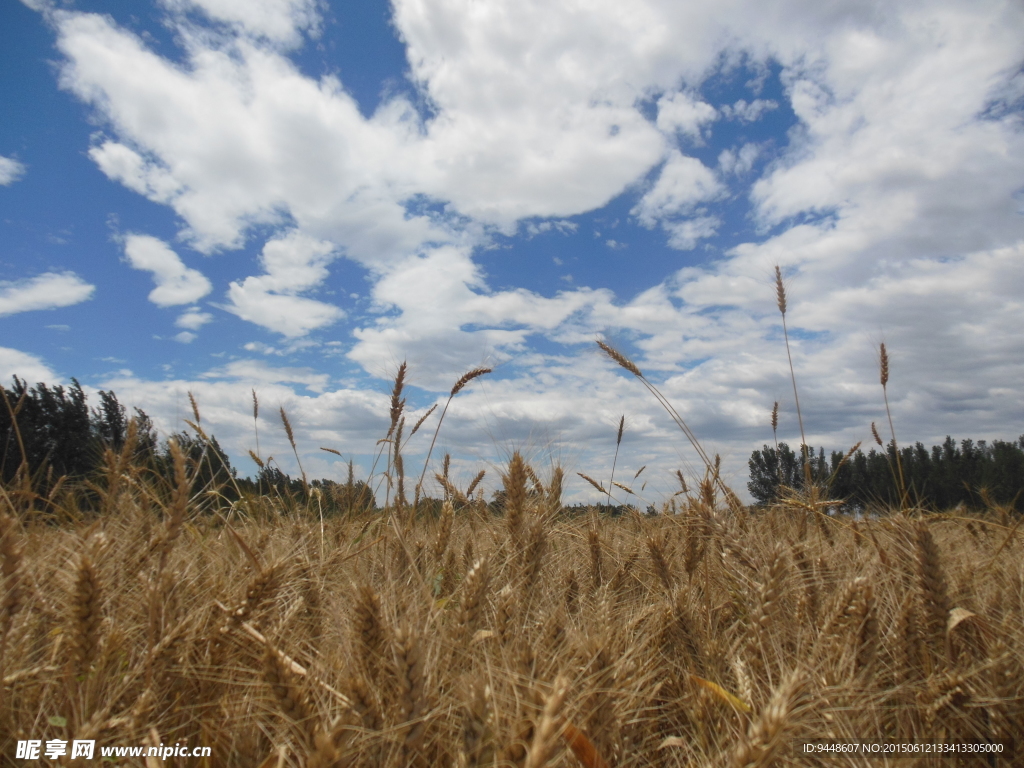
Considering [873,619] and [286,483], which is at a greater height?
[286,483]

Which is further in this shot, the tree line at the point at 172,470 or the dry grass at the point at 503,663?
the tree line at the point at 172,470

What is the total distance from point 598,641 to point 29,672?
6.38ft

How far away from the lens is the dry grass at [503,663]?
1487 mm

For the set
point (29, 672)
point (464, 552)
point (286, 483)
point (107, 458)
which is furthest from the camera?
point (286, 483)

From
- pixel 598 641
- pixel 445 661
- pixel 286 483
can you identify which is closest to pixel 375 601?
pixel 445 661

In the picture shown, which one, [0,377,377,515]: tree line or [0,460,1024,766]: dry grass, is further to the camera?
[0,377,377,515]: tree line

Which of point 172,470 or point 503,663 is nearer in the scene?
point 503,663

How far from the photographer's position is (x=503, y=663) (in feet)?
5.55

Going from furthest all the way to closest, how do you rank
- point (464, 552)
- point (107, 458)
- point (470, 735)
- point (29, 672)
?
point (107, 458) → point (464, 552) → point (29, 672) → point (470, 735)

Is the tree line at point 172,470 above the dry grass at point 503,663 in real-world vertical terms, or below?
above

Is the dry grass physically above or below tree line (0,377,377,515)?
below

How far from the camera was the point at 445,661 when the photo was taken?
6.01ft

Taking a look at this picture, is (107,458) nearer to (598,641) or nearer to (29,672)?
(29,672)

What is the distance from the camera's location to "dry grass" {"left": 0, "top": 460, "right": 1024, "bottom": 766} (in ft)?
4.88
